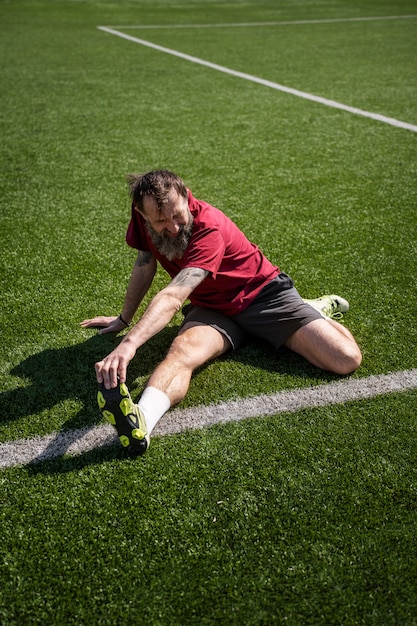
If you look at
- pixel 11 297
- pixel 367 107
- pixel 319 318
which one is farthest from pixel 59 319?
pixel 367 107

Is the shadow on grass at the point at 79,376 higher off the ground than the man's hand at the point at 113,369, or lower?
lower

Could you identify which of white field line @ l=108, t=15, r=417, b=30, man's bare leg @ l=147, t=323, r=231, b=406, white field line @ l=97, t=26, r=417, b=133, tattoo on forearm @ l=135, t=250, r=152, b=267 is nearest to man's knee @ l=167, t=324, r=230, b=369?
man's bare leg @ l=147, t=323, r=231, b=406

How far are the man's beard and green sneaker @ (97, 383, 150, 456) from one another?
892mm

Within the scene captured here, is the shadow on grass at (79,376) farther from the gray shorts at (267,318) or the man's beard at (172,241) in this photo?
the man's beard at (172,241)

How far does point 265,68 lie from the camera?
1134 centimetres

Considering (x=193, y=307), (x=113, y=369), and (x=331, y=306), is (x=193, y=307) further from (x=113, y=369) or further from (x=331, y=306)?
(x=113, y=369)

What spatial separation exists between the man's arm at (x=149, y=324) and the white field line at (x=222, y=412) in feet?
1.39

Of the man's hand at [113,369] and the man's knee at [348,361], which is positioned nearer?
the man's hand at [113,369]

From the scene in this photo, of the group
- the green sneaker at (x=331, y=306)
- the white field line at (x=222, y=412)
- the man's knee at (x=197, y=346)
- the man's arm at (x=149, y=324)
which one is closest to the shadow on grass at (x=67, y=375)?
the white field line at (x=222, y=412)

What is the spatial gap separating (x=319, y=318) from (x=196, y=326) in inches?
29.8

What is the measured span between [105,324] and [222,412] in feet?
3.71

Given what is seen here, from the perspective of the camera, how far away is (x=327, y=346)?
132 inches

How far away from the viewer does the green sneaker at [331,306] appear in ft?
→ 12.4

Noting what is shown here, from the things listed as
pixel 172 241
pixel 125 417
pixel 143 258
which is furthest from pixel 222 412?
pixel 143 258
